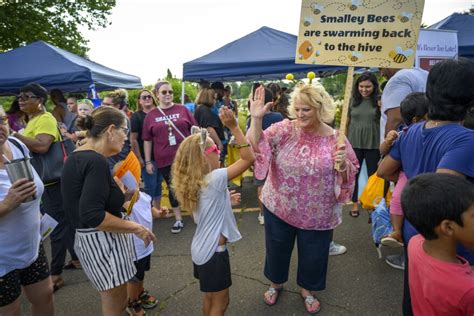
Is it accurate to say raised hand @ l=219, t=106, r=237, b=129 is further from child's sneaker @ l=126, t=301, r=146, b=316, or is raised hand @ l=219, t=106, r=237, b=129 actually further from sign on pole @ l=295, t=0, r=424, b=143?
child's sneaker @ l=126, t=301, r=146, b=316

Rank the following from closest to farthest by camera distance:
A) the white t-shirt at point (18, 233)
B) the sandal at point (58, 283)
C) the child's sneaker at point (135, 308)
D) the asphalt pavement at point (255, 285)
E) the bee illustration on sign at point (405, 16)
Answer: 1. the white t-shirt at point (18, 233)
2. the bee illustration on sign at point (405, 16)
3. the child's sneaker at point (135, 308)
4. the asphalt pavement at point (255, 285)
5. the sandal at point (58, 283)

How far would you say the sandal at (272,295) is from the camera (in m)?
2.74

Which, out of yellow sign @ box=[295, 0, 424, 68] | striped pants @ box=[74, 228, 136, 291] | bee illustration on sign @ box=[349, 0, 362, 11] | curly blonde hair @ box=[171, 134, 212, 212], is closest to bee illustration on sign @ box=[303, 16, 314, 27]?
yellow sign @ box=[295, 0, 424, 68]

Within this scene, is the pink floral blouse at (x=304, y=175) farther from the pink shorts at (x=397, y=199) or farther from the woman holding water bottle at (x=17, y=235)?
the woman holding water bottle at (x=17, y=235)

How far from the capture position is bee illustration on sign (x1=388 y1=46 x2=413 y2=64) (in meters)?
2.06

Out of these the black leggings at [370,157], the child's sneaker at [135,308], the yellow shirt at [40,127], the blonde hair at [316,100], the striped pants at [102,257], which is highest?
the blonde hair at [316,100]

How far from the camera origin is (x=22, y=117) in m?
4.77

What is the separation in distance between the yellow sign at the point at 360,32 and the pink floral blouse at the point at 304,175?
57 centimetres

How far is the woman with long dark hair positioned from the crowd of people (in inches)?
43.5

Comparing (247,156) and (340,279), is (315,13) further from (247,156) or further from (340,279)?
(340,279)

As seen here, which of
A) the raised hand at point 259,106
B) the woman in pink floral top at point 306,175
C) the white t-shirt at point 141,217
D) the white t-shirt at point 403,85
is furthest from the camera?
the white t-shirt at point 403,85

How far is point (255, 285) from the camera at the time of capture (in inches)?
119

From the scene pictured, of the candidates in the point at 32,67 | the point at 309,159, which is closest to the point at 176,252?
the point at 309,159

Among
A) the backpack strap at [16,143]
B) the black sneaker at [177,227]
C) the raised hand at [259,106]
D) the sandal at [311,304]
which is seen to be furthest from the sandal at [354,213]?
the backpack strap at [16,143]
